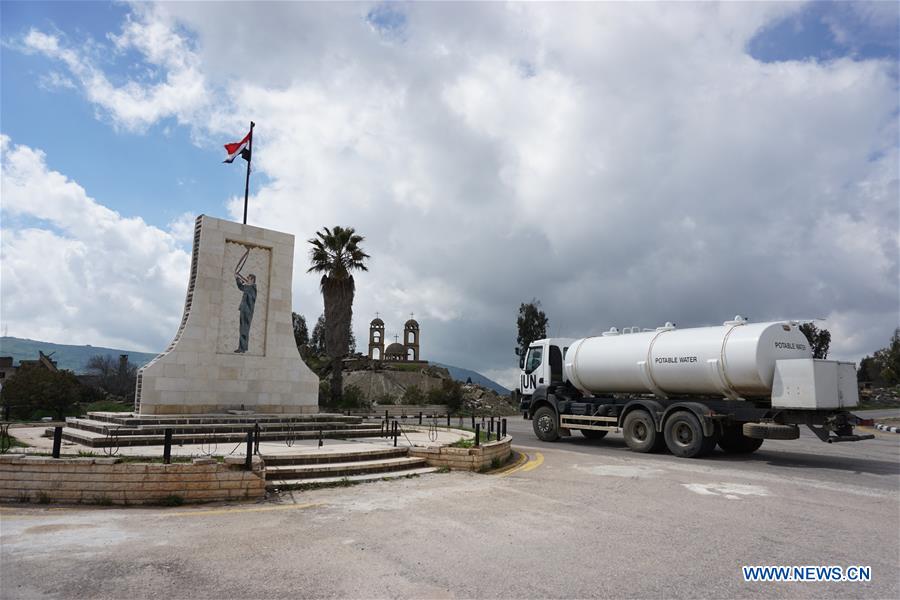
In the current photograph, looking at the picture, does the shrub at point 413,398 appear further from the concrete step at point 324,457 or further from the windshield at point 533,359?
the concrete step at point 324,457

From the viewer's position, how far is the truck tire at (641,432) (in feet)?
50.1

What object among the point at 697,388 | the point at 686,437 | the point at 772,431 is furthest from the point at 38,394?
the point at 772,431

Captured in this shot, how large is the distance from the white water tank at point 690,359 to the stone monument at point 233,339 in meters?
8.96

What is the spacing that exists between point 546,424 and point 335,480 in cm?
1069

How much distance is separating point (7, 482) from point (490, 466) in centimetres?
819

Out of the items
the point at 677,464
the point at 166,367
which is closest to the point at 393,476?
the point at 677,464

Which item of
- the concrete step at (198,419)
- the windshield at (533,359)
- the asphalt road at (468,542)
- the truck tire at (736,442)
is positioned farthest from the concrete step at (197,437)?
the truck tire at (736,442)

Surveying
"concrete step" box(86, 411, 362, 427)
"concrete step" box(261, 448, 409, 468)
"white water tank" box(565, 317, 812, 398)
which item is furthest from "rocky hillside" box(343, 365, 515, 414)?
"concrete step" box(261, 448, 409, 468)

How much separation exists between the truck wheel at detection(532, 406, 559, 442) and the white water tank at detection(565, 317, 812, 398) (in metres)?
1.51

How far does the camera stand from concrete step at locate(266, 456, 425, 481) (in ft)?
30.6

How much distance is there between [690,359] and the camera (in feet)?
47.4

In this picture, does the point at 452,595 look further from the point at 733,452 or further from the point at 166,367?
the point at 733,452

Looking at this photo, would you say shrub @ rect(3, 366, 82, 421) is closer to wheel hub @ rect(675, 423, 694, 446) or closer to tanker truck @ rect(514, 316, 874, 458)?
tanker truck @ rect(514, 316, 874, 458)

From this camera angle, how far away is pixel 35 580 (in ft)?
15.8
